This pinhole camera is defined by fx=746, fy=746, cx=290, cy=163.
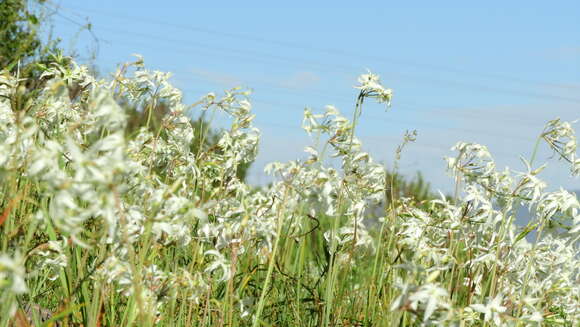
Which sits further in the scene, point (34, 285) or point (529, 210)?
point (34, 285)

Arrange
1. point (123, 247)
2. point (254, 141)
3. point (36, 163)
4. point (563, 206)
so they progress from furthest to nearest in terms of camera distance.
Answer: point (254, 141)
point (563, 206)
point (123, 247)
point (36, 163)

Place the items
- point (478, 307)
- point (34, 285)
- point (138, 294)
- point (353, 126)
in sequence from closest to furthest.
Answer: point (138, 294), point (478, 307), point (353, 126), point (34, 285)

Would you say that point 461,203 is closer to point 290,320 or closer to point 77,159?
point 290,320

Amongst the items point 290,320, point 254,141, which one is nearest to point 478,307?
point 254,141

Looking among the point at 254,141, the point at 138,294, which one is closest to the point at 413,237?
the point at 254,141

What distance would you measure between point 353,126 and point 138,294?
52.5 inches

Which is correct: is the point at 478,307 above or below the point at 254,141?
below

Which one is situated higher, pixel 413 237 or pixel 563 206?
pixel 563 206

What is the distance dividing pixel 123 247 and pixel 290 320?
1843 mm

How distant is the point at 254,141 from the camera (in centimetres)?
312

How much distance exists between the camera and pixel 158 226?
1.83 meters

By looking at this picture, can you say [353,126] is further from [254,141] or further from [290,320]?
[290,320]

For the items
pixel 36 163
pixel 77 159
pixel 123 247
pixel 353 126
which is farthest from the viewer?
pixel 353 126

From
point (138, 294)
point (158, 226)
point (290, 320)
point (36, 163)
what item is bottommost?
point (290, 320)
